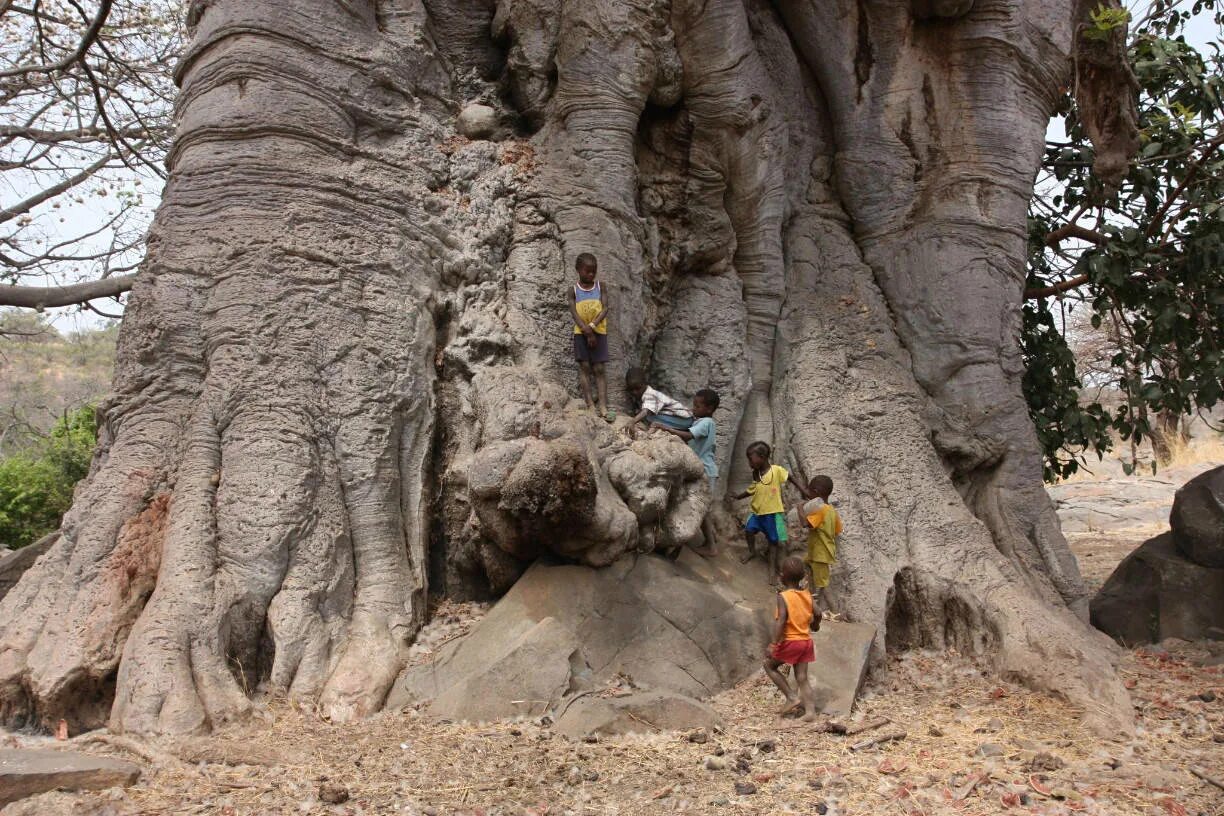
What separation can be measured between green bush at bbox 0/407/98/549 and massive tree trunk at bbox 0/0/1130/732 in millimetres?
7141

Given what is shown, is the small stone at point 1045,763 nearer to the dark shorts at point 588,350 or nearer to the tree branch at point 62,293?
the dark shorts at point 588,350

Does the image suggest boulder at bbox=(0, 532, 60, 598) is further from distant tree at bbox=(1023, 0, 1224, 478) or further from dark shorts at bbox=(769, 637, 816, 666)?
distant tree at bbox=(1023, 0, 1224, 478)

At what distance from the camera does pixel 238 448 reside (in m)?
4.53

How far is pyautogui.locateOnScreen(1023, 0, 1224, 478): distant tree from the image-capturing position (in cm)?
795

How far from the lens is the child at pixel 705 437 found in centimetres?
562

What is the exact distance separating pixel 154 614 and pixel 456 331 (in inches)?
79.6

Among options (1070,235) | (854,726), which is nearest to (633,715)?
(854,726)

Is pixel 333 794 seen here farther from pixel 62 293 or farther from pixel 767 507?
pixel 62 293

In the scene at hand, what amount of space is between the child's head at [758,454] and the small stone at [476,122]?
7.88 feet

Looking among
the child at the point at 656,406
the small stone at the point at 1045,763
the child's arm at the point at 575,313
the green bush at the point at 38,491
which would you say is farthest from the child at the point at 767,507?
the green bush at the point at 38,491

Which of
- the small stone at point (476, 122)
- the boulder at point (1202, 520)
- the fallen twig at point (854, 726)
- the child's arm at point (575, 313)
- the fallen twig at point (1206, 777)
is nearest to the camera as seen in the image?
the fallen twig at point (1206, 777)

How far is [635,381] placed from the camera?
5613mm

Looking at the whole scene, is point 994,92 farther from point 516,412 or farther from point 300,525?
point 300,525

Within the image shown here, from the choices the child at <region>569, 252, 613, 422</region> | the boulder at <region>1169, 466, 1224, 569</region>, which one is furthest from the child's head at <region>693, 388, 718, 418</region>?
the boulder at <region>1169, 466, 1224, 569</region>
